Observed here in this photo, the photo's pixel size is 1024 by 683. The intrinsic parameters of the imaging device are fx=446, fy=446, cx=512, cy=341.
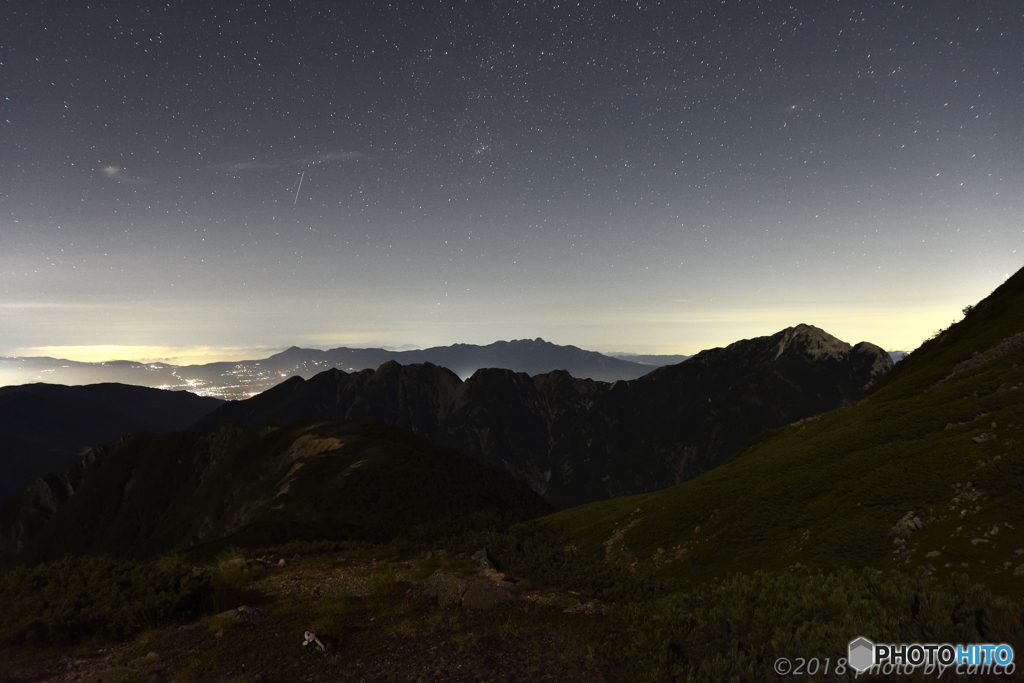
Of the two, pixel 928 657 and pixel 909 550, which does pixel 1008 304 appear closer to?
pixel 909 550

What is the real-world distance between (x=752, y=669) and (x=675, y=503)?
90.5ft

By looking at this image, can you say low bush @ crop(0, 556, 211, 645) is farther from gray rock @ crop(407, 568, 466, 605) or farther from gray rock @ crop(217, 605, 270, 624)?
gray rock @ crop(407, 568, 466, 605)

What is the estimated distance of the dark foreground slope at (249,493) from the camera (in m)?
65.6

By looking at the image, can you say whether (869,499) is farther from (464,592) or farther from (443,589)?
(443,589)

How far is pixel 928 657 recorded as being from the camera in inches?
303

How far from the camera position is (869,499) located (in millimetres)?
23234

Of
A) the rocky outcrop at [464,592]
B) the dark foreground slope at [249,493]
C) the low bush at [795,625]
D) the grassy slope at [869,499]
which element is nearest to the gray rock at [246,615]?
the rocky outcrop at [464,592]

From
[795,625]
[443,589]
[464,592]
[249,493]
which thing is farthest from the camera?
[249,493]

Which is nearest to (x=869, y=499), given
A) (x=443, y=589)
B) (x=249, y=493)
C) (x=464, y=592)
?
(x=464, y=592)

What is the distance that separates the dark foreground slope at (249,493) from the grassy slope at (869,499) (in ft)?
73.0

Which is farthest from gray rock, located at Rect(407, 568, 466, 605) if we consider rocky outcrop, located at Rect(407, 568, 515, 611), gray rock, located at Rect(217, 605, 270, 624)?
gray rock, located at Rect(217, 605, 270, 624)

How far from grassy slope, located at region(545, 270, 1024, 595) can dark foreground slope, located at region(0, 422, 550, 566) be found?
2226 cm

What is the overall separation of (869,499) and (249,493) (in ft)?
398

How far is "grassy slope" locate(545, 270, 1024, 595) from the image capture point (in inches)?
728
